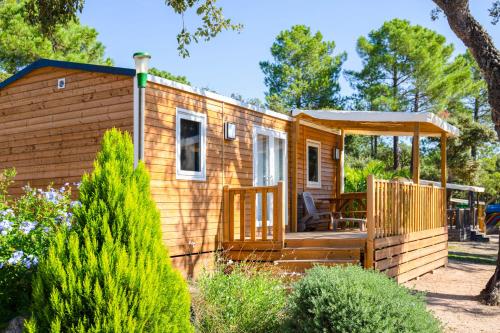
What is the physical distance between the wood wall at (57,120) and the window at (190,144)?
88 centimetres

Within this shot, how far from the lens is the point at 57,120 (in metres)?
8.84

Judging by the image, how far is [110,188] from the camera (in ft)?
13.2

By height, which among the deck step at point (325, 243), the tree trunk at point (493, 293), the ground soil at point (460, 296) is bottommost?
the ground soil at point (460, 296)

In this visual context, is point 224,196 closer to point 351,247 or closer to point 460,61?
point 351,247

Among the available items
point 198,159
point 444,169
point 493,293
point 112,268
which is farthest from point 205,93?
point 444,169

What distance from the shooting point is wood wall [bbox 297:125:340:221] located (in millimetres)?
11836

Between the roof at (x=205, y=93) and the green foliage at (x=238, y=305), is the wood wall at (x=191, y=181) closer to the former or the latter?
the roof at (x=205, y=93)

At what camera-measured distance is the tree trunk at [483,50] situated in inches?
344

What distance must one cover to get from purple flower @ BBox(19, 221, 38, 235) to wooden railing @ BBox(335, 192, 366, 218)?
24.8 feet

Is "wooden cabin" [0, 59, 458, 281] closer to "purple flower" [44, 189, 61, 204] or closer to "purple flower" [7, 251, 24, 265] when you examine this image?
"purple flower" [44, 189, 61, 204]

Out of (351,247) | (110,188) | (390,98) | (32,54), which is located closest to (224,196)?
(351,247)

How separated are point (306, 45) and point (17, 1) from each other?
54.3ft

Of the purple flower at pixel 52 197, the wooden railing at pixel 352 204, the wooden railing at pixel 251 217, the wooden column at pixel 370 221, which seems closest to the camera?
the purple flower at pixel 52 197

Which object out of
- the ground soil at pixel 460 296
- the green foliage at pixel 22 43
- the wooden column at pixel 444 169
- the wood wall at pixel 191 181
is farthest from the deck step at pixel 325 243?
the green foliage at pixel 22 43
